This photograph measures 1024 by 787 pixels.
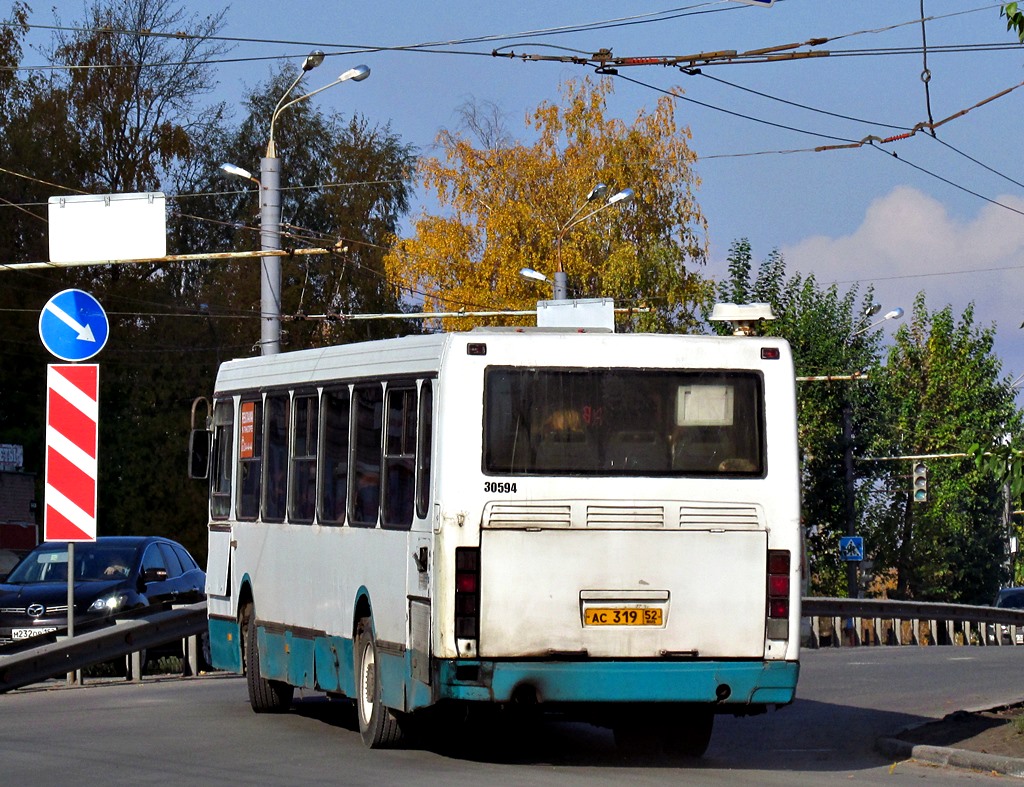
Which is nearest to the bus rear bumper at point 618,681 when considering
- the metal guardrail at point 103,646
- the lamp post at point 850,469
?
the metal guardrail at point 103,646

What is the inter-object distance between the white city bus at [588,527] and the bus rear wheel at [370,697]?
26 mm

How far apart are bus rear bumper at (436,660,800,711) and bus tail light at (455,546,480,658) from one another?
0.11m

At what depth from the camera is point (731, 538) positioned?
481 inches

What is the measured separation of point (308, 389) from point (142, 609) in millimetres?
5792

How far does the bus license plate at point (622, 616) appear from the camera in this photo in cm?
1199

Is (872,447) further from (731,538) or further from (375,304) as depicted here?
(731,538)

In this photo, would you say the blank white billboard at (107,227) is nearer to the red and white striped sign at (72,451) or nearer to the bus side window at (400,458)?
the red and white striped sign at (72,451)

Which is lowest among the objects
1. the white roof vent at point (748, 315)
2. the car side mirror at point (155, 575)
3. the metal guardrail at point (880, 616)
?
the metal guardrail at point (880, 616)

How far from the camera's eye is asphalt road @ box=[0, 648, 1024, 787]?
11.6 m

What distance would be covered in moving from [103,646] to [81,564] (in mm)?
3993

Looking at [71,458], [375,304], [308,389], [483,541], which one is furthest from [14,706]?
[375,304]

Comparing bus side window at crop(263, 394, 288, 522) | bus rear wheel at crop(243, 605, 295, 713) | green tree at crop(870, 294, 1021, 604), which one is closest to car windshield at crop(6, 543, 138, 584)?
bus rear wheel at crop(243, 605, 295, 713)

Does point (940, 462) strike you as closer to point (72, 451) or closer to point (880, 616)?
point (880, 616)

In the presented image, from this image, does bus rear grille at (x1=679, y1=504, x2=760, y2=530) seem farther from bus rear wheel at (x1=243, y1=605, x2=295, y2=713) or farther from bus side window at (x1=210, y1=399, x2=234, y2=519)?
bus side window at (x1=210, y1=399, x2=234, y2=519)
